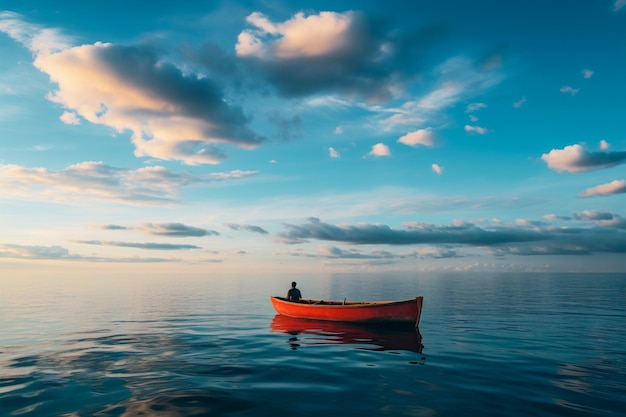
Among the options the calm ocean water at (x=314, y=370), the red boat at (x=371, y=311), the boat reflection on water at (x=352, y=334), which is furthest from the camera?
the red boat at (x=371, y=311)

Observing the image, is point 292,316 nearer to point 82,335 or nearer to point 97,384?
point 82,335

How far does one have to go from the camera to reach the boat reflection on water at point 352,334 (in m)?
20.2

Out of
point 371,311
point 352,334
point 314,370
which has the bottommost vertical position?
point 352,334

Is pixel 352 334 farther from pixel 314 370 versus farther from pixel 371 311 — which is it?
pixel 314 370

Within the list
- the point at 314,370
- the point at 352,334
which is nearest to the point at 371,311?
the point at 352,334

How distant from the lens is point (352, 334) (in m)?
23.4

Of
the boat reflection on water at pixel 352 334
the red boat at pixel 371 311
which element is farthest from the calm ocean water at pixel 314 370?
the red boat at pixel 371 311

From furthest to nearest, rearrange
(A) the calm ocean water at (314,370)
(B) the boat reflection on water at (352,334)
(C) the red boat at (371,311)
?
(C) the red boat at (371,311)
(B) the boat reflection on water at (352,334)
(A) the calm ocean water at (314,370)

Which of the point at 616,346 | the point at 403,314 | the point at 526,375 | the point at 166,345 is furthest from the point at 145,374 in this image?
the point at 616,346

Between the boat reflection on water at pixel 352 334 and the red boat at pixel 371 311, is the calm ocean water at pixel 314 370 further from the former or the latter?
the red boat at pixel 371 311

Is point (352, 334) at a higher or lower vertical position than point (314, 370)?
lower

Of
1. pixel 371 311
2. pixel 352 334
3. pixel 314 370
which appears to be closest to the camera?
pixel 314 370

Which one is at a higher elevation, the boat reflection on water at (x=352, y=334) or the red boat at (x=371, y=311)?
the red boat at (x=371, y=311)

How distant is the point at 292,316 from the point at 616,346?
20.6 metres
